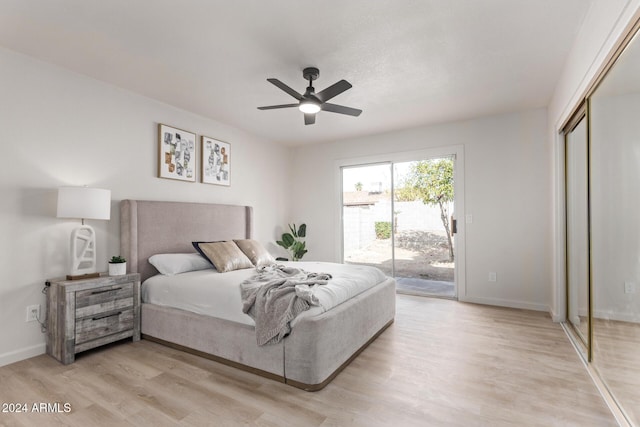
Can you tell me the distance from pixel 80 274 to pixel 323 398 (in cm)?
237

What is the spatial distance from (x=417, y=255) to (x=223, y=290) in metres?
3.30

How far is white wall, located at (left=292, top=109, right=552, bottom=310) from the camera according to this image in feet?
13.1

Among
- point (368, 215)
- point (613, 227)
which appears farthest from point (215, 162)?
point (613, 227)

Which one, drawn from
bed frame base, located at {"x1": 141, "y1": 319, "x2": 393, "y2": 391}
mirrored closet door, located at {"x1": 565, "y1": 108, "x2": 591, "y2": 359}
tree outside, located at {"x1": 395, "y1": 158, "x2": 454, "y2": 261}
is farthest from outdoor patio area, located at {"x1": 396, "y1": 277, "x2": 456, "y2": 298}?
bed frame base, located at {"x1": 141, "y1": 319, "x2": 393, "y2": 391}

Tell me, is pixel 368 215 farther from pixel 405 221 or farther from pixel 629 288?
pixel 629 288

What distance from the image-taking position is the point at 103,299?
2.79 metres

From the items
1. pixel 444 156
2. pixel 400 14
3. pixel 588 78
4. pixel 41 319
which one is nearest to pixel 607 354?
pixel 588 78

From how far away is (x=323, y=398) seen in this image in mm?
2045

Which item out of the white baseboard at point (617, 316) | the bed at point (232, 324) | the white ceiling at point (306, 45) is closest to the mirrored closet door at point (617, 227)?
the white baseboard at point (617, 316)

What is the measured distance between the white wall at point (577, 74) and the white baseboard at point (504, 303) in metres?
0.27

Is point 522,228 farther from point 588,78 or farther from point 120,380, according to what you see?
point 120,380

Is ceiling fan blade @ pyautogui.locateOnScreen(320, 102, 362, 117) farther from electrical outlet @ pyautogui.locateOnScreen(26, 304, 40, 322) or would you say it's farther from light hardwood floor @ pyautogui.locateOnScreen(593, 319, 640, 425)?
electrical outlet @ pyautogui.locateOnScreen(26, 304, 40, 322)

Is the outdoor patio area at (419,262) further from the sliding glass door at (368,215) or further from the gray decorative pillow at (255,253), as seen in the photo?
the gray decorative pillow at (255,253)

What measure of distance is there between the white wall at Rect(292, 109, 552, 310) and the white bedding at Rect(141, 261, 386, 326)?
6.01 ft
